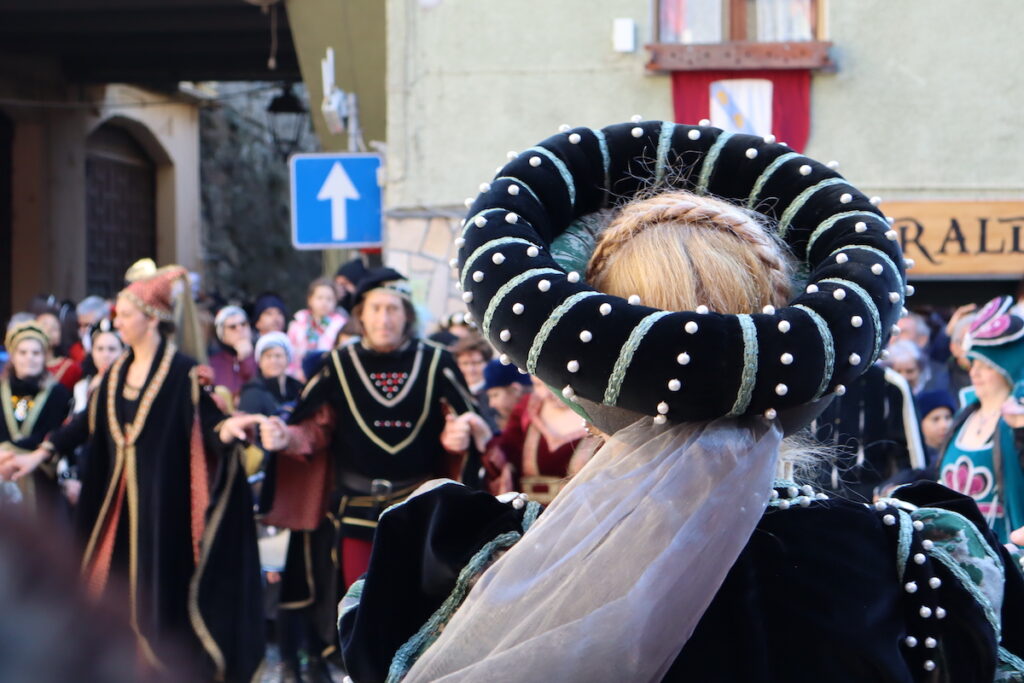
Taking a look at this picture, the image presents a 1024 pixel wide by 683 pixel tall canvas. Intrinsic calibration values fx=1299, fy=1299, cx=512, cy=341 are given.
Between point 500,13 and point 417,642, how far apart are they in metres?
8.36

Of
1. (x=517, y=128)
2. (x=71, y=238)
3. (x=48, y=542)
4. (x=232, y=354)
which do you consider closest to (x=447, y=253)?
(x=517, y=128)

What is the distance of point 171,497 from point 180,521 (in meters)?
0.13

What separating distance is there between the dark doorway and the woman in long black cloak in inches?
400

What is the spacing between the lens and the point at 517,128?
31.0 ft

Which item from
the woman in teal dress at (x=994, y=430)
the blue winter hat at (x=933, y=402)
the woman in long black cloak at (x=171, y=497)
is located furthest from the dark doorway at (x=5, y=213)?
the woman in teal dress at (x=994, y=430)

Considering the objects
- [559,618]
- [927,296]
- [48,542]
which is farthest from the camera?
[927,296]

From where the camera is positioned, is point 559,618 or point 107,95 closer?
point 559,618

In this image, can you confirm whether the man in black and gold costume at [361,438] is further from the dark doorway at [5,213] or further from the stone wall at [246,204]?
the stone wall at [246,204]

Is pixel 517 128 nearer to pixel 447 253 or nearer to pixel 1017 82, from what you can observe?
pixel 447 253

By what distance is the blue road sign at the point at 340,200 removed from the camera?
777 centimetres

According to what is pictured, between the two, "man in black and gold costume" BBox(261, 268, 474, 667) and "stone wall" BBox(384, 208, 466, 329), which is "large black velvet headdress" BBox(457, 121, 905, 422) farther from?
"stone wall" BBox(384, 208, 466, 329)

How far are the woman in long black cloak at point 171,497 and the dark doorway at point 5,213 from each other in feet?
33.3

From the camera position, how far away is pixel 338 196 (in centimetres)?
788

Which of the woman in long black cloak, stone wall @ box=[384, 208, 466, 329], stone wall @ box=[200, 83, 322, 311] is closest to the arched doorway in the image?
stone wall @ box=[200, 83, 322, 311]
